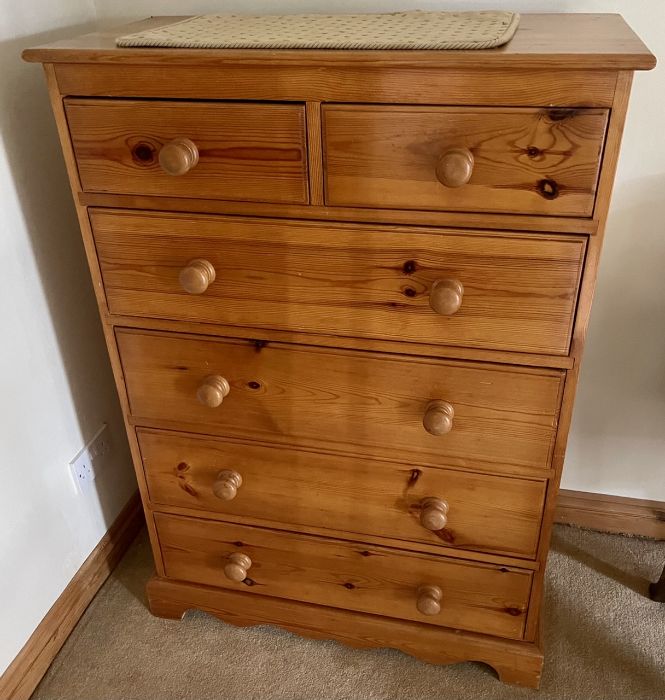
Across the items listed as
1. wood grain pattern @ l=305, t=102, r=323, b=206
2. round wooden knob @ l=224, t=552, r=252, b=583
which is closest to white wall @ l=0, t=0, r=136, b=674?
round wooden knob @ l=224, t=552, r=252, b=583

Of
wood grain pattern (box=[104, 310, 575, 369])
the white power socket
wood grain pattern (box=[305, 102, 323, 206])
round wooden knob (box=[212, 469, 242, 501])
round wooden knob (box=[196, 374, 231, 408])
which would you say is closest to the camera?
wood grain pattern (box=[305, 102, 323, 206])

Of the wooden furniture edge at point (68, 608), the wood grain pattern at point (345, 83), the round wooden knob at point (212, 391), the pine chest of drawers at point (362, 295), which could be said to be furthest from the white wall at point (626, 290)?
the wooden furniture edge at point (68, 608)

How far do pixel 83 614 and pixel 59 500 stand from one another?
0.29 m

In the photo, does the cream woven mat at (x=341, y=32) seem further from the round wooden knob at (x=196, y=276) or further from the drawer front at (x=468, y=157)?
the round wooden knob at (x=196, y=276)

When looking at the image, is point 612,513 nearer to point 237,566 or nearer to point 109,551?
point 237,566

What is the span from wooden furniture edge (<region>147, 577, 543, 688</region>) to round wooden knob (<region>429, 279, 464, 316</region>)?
72cm

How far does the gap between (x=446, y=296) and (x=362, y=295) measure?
134 millimetres

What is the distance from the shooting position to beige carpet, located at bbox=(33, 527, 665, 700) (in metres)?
1.37

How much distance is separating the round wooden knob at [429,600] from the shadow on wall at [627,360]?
1.84ft

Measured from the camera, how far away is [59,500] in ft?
4.72

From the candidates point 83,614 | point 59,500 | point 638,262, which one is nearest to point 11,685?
point 83,614

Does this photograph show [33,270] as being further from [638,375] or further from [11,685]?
[638,375]

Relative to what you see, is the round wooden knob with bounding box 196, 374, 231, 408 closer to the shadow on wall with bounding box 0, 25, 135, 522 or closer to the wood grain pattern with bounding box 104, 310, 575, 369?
the wood grain pattern with bounding box 104, 310, 575, 369

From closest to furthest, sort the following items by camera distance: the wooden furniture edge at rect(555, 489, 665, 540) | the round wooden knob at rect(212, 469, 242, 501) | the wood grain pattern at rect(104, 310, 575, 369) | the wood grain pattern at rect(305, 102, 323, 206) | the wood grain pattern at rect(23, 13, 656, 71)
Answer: the wood grain pattern at rect(23, 13, 656, 71) → the wood grain pattern at rect(305, 102, 323, 206) → the wood grain pattern at rect(104, 310, 575, 369) → the round wooden knob at rect(212, 469, 242, 501) → the wooden furniture edge at rect(555, 489, 665, 540)
